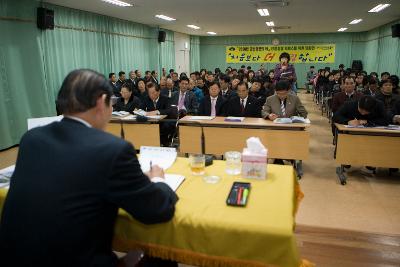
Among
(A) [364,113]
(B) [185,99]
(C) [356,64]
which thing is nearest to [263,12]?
(B) [185,99]

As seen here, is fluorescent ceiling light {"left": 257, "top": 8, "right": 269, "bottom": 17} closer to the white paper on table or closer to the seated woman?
the seated woman

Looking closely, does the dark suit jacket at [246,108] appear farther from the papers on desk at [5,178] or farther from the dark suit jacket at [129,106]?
the papers on desk at [5,178]

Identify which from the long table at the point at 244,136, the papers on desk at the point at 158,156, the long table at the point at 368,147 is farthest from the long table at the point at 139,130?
the papers on desk at the point at 158,156

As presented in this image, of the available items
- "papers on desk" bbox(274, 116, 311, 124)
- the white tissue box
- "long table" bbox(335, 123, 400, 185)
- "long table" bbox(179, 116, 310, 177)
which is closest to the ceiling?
"long table" bbox(179, 116, 310, 177)

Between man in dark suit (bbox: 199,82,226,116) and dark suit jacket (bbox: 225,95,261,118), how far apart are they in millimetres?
125

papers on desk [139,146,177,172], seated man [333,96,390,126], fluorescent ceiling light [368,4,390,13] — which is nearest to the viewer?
papers on desk [139,146,177,172]

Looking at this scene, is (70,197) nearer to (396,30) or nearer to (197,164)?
(197,164)

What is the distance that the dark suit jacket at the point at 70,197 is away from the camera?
104cm

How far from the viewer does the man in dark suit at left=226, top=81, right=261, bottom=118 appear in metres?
4.75

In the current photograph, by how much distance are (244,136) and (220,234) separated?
9.83ft

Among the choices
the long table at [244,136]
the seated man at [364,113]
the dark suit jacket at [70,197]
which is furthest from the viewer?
the long table at [244,136]

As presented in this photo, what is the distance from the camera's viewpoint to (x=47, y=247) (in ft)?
3.42

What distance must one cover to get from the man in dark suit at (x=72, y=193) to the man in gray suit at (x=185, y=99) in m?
4.55

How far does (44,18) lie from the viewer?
19.4 feet
